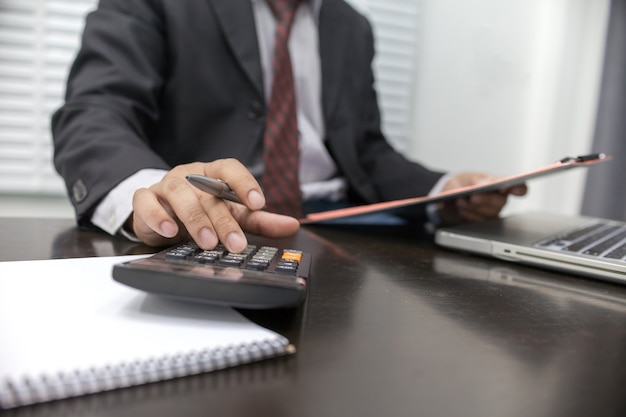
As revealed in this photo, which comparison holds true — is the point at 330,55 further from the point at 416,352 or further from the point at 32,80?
the point at 416,352

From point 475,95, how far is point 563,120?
32 centimetres

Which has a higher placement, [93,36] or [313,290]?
[93,36]

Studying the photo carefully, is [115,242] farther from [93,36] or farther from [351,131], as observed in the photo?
[351,131]

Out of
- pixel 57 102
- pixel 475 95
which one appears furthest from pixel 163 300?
pixel 475 95

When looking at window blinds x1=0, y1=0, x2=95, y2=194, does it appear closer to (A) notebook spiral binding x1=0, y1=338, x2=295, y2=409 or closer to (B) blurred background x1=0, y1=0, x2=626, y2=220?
(B) blurred background x1=0, y1=0, x2=626, y2=220

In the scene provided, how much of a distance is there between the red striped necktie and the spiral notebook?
53cm

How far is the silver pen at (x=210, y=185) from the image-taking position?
39 centimetres

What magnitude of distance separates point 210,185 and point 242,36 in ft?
1.71

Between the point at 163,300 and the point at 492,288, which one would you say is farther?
the point at 492,288

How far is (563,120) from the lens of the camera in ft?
5.40

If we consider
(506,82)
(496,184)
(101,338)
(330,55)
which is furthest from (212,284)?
(506,82)

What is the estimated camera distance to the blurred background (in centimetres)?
150

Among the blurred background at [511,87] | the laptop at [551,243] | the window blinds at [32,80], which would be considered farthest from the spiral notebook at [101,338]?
the blurred background at [511,87]

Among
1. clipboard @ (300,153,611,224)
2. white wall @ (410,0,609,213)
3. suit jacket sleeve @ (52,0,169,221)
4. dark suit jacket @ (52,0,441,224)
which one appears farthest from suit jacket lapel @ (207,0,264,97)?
white wall @ (410,0,609,213)
